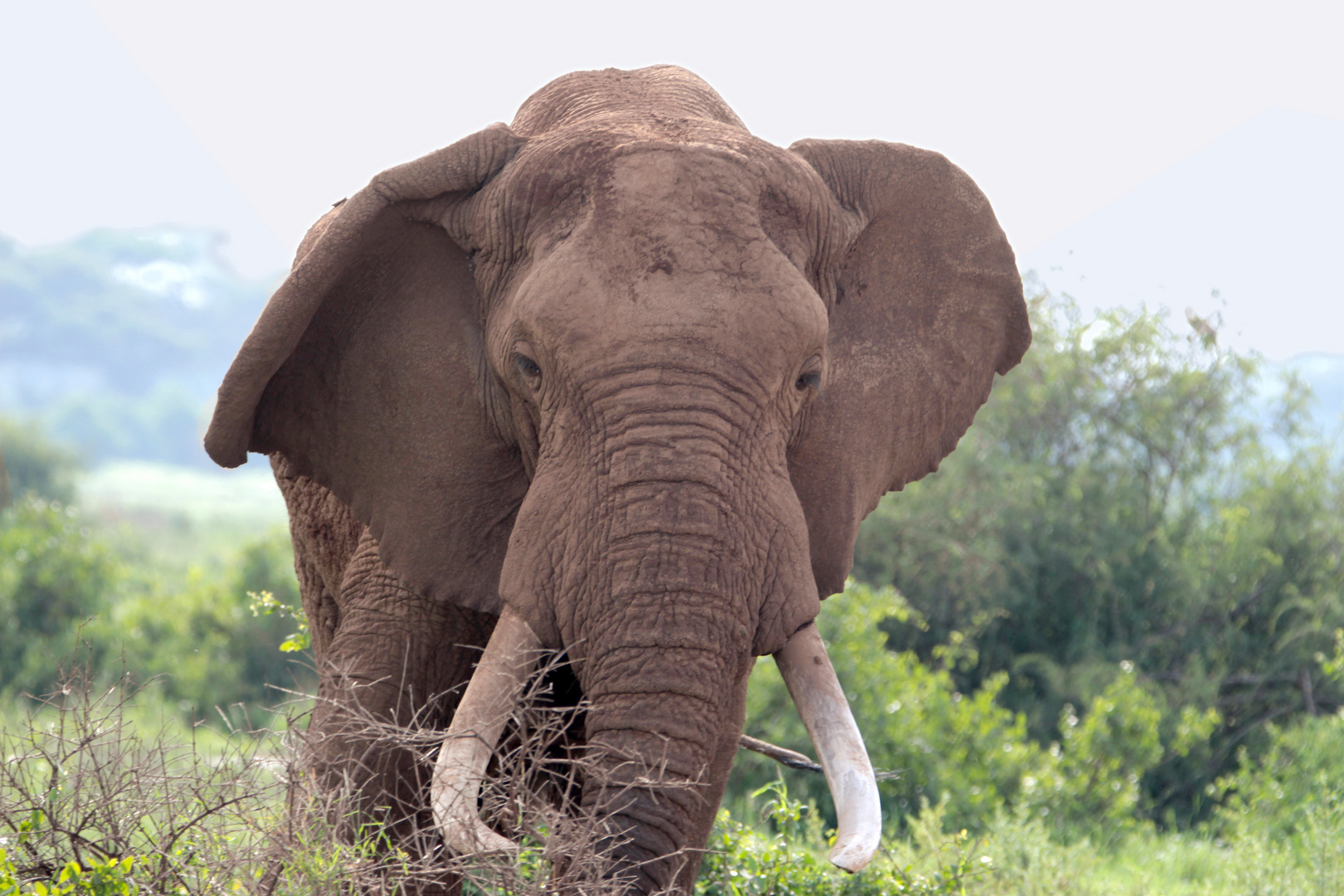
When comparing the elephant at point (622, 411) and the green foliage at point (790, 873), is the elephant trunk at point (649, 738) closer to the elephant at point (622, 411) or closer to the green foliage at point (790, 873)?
the elephant at point (622, 411)

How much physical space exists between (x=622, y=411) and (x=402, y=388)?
80cm

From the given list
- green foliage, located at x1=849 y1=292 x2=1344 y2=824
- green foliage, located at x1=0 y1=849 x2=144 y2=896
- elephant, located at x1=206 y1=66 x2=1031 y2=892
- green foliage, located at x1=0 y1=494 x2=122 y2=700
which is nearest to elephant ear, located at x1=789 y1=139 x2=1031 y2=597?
elephant, located at x1=206 y1=66 x2=1031 y2=892

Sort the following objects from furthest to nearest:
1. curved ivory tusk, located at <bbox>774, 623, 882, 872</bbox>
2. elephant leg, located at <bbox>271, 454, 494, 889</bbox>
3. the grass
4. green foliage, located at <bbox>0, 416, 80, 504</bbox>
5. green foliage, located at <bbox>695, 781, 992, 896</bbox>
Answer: the grass → green foliage, located at <bbox>0, 416, 80, 504</bbox> → green foliage, located at <bbox>695, 781, 992, 896</bbox> → elephant leg, located at <bbox>271, 454, 494, 889</bbox> → curved ivory tusk, located at <bbox>774, 623, 882, 872</bbox>

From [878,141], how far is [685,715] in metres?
1.71

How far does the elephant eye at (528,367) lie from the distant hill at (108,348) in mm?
100885

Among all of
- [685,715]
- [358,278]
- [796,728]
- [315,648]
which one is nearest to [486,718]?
[685,715]

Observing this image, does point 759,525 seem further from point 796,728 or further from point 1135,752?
point 1135,752

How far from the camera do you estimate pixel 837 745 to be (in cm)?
322

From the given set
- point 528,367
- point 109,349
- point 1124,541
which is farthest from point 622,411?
point 109,349

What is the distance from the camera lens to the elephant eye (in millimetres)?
3303

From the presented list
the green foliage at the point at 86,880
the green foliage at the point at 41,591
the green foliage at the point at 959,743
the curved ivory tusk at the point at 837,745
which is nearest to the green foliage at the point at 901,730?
the green foliage at the point at 959,743

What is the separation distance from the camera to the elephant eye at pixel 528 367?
3.30m

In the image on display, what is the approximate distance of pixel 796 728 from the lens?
8242mm

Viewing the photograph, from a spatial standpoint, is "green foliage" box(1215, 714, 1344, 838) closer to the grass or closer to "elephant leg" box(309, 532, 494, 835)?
"elephant leg" box(309, 532, 494, 835)
